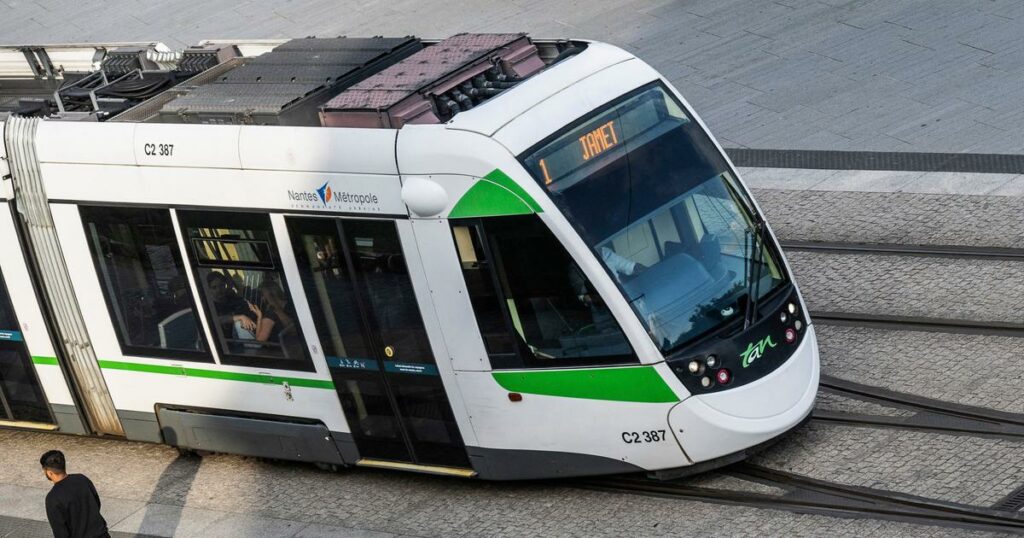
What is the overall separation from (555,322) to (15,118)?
5.13 meters

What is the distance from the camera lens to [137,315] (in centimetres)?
1147

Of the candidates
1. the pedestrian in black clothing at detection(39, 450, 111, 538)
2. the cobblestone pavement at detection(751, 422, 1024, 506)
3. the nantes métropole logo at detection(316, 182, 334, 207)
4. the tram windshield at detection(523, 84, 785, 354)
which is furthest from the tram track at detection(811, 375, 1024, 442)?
the pedestrian in black clothing at detection(39, 450, 111, 538)

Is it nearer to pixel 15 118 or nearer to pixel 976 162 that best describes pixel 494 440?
pixel 15 118

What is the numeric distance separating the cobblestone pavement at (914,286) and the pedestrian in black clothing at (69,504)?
20.9ft

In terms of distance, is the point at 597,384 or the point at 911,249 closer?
the point at 597,384

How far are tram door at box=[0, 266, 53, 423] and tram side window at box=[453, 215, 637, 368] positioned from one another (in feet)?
15.2

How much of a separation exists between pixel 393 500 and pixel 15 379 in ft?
12.7

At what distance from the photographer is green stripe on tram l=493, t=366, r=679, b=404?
9.40 meters

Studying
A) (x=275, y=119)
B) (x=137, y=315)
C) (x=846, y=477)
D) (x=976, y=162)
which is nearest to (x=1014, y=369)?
(x=846, y=477)

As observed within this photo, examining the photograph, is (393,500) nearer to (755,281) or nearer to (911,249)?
(755,281)

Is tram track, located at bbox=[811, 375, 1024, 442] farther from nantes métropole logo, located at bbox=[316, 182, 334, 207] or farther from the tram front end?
nantes métropole logo, located at bbox=[316, 182, 334, 207]

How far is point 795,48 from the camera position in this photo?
19.5 metres

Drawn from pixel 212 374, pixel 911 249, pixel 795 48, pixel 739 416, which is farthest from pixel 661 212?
pixel 795 48

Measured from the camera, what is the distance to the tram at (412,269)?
9.52 meters
